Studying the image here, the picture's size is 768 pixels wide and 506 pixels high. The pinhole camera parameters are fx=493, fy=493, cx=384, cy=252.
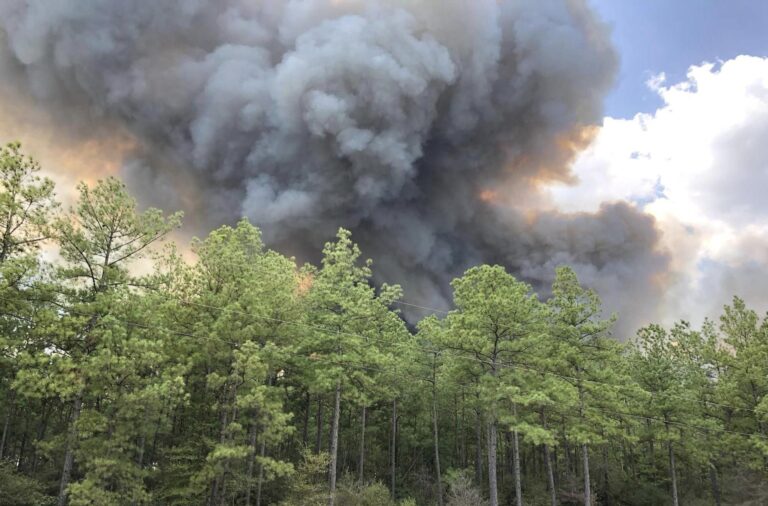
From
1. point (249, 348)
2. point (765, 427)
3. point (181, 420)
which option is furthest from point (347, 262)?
point (765, 427)

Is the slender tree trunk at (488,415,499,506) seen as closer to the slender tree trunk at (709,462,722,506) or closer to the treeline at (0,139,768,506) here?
the treeline at (0,139,768,506)

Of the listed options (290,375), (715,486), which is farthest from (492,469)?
(715,486)

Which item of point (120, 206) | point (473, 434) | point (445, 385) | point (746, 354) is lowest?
point (473, 434)

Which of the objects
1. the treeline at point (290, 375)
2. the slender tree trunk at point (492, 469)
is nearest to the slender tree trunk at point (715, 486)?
the treeline at point (290, 375)

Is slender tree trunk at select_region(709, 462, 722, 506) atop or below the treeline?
below

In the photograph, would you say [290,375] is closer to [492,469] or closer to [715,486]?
[492,469]

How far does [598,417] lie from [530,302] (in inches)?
289

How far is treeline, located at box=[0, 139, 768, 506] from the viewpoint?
17391 millimetres

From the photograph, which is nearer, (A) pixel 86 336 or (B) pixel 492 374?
(A) pixel 86 336

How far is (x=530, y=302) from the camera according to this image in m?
25.9

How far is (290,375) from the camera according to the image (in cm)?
2836

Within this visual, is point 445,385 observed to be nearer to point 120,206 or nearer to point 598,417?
point 598,417

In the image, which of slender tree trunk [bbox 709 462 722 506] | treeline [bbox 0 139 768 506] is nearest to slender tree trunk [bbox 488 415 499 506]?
treeline [bbox 0 139 768 506]

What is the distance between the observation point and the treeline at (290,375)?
17.4m
